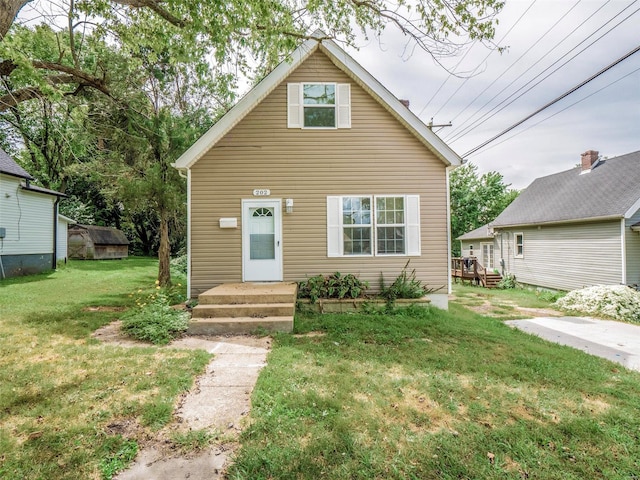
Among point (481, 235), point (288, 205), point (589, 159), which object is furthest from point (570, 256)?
point (288, 205)

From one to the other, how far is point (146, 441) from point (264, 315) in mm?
3085

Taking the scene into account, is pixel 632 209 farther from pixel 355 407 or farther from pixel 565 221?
pixel 355 407

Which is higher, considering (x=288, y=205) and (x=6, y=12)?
(x=6, y=12)

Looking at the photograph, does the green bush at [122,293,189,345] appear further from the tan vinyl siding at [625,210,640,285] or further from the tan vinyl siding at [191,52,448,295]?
the tan vinyl siding at [625,210,640,285]

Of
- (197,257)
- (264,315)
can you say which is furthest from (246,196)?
(264,315)

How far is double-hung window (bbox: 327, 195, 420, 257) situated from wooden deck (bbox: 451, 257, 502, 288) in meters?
10.3

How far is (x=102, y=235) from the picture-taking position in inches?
762

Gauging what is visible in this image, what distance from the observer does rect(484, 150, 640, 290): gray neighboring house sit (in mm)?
9664

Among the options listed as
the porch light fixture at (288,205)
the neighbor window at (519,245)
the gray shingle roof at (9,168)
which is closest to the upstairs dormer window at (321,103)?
the porch light fixture at (288,205)

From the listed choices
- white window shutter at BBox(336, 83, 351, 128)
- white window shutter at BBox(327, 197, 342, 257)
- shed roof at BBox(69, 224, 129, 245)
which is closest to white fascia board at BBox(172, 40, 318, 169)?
white window shutter at BBox(336, 83, 351, 128)

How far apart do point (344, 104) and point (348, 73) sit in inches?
28.4

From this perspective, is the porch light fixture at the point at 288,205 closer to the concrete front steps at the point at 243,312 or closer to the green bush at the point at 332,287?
the green bush at the point at 332,287

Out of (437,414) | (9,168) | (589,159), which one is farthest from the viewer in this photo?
(589,159)

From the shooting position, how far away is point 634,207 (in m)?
9.43
